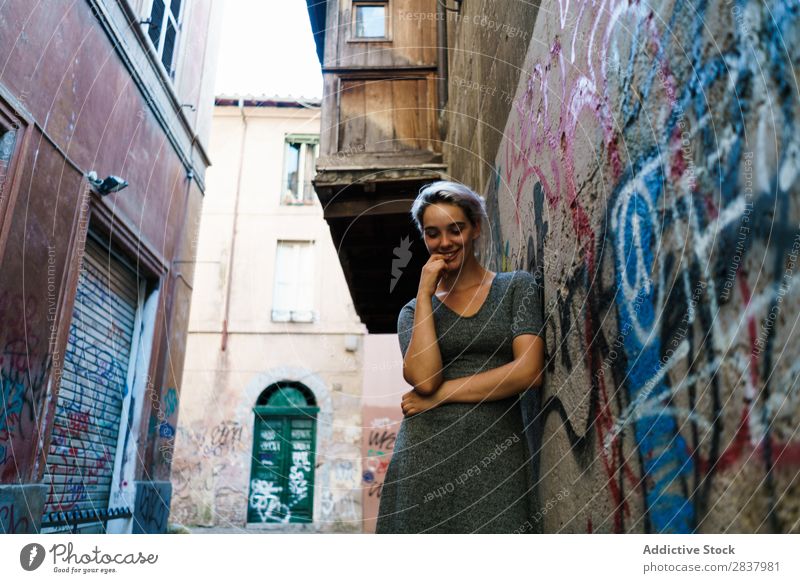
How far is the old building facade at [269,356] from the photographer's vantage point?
1095 centimetres

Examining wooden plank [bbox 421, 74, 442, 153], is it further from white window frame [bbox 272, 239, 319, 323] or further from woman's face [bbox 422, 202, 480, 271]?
white window frame [bbox 272, 239, 319, 323]

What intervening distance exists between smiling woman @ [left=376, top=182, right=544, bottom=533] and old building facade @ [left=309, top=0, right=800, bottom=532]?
0.12 metres

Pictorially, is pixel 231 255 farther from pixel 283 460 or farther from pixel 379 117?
pixel 379 117

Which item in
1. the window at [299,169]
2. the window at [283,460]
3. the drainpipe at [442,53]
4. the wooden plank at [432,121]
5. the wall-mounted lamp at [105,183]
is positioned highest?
the window at [299,169]

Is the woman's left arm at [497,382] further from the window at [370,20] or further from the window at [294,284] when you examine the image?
the window at [294,284]

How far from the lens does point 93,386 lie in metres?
4.77

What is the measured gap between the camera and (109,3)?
4.28 metres

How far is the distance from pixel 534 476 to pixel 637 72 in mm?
1024

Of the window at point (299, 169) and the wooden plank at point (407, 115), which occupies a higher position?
the window at point (299, 169)

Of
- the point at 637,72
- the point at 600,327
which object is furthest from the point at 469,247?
the point at 637,72

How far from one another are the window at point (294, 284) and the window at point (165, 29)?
5890 millimetres

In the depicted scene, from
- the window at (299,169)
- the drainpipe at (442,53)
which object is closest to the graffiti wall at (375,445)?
the window at (299,169)

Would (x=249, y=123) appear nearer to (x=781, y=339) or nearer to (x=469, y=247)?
(x=469, y=247)

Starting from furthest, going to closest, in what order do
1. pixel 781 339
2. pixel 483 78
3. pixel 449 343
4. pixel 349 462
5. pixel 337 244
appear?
pixel 349 462 < pixel 337 244 < pixel 483 78 < pixel 449 343 < pixel 781 339
